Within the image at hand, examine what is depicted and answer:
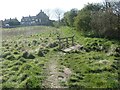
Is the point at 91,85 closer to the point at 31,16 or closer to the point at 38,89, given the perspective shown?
the point at 38,89

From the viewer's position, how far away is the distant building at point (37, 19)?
384ft

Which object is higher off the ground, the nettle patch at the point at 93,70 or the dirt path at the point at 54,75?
the dirt path at the point at 54,75

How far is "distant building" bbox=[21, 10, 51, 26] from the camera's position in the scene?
117 meters

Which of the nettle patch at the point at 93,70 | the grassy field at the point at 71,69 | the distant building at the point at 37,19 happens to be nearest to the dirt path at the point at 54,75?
the grassy field at the point at 71,69

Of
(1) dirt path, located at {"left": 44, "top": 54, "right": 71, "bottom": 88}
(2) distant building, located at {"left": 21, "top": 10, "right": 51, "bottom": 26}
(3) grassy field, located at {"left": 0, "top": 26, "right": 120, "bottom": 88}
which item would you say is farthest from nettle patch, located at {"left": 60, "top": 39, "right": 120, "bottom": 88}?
(2) distant building, located at {"left": 21, "top": 10, "right": 51, "bottom": 26}

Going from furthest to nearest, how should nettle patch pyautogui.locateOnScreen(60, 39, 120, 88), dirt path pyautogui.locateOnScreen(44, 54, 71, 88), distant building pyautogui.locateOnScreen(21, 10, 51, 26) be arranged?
distant building pyautogui.locateOnScreen(21, 10, 51, 26)
nettle patch pyautogui.locateOnScreen(60, 39, 120, 88)
dirt path pyautogui.locateOnScreen(44, 54, 71, 88)

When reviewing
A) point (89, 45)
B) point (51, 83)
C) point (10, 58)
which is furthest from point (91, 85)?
point (89, 45)

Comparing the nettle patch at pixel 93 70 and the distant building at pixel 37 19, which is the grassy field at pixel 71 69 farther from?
the distant building at pixel 37 19

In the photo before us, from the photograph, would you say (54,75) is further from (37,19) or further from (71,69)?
(37,19)

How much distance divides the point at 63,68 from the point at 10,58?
19.3 ft

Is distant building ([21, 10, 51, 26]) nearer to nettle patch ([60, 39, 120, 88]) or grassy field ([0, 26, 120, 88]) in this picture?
grassy field ([0, 26, 120, 88])

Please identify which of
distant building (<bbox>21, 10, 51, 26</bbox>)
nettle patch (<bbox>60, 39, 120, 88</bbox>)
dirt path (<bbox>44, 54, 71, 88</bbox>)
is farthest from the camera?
distant building (<bbox>21, 10, 51, 26</bbox>)

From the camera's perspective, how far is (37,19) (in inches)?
4823

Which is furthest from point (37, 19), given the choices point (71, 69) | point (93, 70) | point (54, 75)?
point (54, 75)
